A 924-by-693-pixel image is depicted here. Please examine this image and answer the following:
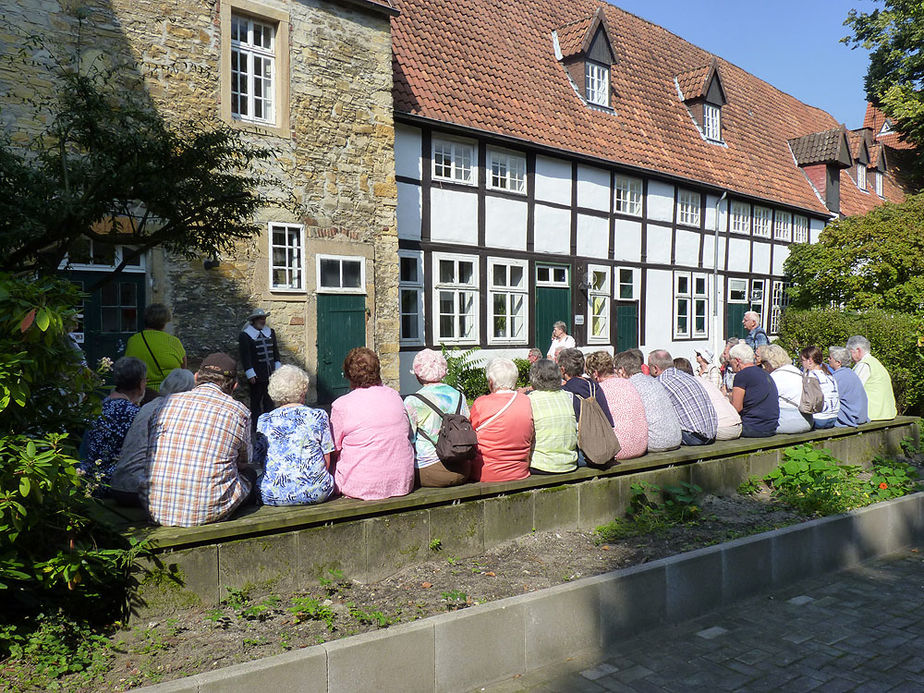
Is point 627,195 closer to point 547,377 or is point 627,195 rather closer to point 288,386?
point 547,377

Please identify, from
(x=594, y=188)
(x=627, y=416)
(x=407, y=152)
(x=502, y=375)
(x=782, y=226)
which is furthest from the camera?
(x=782, y=226)

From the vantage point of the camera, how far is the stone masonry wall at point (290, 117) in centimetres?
966

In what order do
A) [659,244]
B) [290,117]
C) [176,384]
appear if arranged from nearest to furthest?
[176,384]
[290,117]
[659,244]

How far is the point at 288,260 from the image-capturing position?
12.1 meters

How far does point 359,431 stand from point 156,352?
3186 mm

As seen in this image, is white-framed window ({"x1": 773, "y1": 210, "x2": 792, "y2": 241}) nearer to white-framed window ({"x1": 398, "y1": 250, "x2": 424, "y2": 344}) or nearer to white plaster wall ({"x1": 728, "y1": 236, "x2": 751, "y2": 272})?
white plaster wall ({"x1": 728, "y1": 236, "x2": 751, "y2": 272})

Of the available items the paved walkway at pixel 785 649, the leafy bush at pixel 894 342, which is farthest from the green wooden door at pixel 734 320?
the paved walkway at pixel 785 649

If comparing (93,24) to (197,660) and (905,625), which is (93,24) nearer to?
(197,660)

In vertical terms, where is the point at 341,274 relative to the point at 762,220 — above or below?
below

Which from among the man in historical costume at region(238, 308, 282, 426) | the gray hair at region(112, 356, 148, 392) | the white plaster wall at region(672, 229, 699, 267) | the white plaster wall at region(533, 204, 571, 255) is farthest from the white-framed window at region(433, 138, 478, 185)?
the gray hair at region(112, 356, 148, 392)

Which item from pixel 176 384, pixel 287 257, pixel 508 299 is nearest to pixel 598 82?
pixel 508 299

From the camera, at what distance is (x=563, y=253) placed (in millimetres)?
17906

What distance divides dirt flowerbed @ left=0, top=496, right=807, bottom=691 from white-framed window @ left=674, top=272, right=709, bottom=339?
1538cm

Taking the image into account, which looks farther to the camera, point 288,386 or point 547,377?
point 547,377
